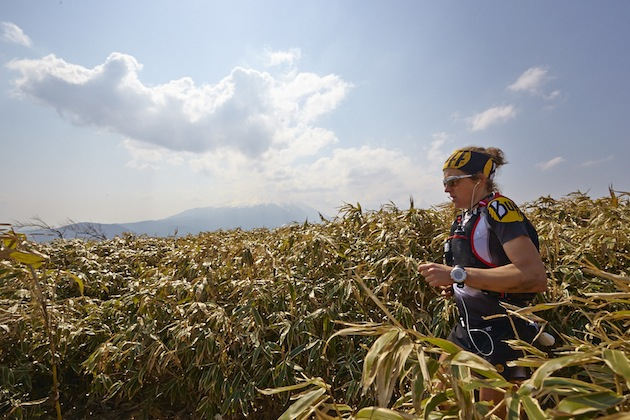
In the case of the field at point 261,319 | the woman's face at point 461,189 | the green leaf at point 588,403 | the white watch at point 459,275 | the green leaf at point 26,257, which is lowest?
the field at point 261,319

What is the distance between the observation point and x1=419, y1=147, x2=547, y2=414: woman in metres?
1.65

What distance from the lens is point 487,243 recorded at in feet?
5.91

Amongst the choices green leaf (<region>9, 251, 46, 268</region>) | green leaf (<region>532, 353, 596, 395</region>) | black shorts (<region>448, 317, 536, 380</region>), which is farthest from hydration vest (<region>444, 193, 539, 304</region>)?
green leaf (<region>9, 251, 46, 268</region>)

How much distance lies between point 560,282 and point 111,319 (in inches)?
149

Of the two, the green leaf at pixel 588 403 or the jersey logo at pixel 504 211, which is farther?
the jersey logo at pixel 504 211

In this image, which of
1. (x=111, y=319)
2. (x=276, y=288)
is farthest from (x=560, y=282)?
(x=111, y=319)

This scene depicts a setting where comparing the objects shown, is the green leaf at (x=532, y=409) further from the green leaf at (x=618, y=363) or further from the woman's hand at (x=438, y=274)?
the woman's hand at (x=438, y=274)

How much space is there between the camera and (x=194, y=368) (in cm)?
262

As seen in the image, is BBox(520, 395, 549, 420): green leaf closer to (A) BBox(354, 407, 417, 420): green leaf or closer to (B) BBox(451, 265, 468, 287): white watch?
(A) BBox(354, 407, 417, 420): green leaf

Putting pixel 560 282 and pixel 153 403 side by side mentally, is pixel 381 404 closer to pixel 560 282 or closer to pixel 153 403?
pixel 560 282

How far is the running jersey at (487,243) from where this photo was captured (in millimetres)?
1715

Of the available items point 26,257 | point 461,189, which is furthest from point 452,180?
point 26,257

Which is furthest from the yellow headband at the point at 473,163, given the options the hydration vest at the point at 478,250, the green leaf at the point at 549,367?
the green leaf at the point at 549,367

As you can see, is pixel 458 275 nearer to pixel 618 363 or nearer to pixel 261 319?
pixel 618 363
